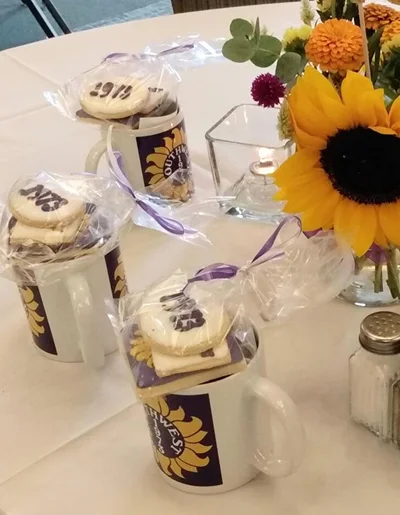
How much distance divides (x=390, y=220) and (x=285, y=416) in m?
0.15

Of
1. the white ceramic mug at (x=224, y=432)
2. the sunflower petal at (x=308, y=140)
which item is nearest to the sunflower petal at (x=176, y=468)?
the white ceramic mug at (x=224, y=432)

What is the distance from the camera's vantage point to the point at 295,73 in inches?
25.3

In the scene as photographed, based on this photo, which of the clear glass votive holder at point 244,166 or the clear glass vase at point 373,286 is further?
the clear glass votive holder at point 244,166

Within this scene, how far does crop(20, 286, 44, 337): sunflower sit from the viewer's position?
666mm

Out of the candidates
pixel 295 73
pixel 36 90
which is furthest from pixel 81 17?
pixel 295 73

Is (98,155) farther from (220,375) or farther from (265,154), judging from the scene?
(220,375)

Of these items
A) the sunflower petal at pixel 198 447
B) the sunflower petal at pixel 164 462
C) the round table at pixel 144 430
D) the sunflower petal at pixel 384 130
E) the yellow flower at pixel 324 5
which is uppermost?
the yellow flower at pixel 324 5

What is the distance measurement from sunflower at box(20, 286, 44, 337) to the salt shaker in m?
0.27

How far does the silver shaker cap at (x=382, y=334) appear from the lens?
54 cm

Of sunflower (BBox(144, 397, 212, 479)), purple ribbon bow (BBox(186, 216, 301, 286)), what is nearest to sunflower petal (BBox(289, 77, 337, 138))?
purple ribbon bow (BBox(186, 216, 301, 286))

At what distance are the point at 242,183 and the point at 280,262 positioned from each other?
0.31m

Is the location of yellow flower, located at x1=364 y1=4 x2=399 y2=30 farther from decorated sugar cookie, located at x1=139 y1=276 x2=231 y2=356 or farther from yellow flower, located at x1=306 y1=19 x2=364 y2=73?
decorated sugar cookie, located at x1=139 y1=276 x2=231 y2=356

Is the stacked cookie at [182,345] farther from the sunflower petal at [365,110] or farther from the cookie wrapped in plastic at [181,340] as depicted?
the sunflower petal at [365,110]

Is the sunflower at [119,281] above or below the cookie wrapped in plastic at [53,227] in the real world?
below
